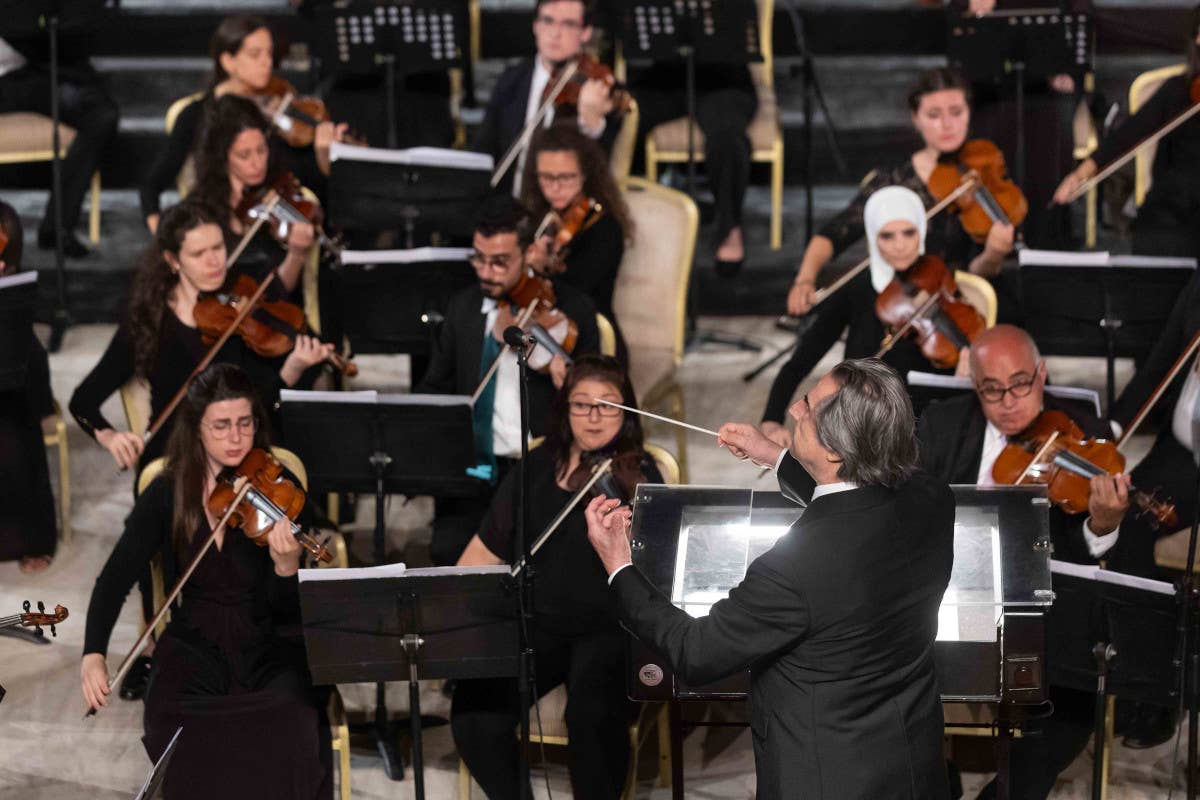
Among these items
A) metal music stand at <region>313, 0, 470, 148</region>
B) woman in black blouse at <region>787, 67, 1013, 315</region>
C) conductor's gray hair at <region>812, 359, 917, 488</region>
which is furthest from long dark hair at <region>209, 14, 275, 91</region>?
conductor's gray hair at <region>812, 359, 917, 488</region>

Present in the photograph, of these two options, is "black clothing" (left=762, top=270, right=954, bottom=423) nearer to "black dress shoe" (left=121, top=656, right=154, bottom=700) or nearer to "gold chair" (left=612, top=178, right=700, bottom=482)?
"gold chair" (left=612, top=178, right=700, bottom=482)

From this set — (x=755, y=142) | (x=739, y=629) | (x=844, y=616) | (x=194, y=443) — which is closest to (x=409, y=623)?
(x=194, y=443)

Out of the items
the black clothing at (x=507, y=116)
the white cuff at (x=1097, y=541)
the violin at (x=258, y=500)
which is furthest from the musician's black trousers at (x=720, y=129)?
the violin at (x=258, y=500)

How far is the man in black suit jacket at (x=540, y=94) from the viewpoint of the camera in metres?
5.72

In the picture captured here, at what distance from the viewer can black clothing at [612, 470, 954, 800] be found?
275 centimetres

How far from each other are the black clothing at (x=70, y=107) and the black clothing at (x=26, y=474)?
1.53 meters

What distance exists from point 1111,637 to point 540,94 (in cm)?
306

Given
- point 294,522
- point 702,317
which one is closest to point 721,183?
point 702,317

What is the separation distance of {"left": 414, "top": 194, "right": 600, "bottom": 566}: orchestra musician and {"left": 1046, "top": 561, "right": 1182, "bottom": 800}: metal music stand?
61.4 inches

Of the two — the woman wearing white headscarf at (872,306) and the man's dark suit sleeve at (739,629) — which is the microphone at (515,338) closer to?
the man's dark suit sleeve at (739,629)

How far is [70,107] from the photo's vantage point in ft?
20.9

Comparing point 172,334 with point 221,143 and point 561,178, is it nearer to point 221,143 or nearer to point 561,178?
point 221,143

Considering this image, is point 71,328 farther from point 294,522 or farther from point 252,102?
point 294,522

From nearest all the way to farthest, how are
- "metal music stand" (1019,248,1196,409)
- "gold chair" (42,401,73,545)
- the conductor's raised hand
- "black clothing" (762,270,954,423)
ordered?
the conductor's raised hand → "black clothing" (762,270,954,423) → "metal music stand" (1019,248,1196,409) → "gold chair" (42,401,73,545)
